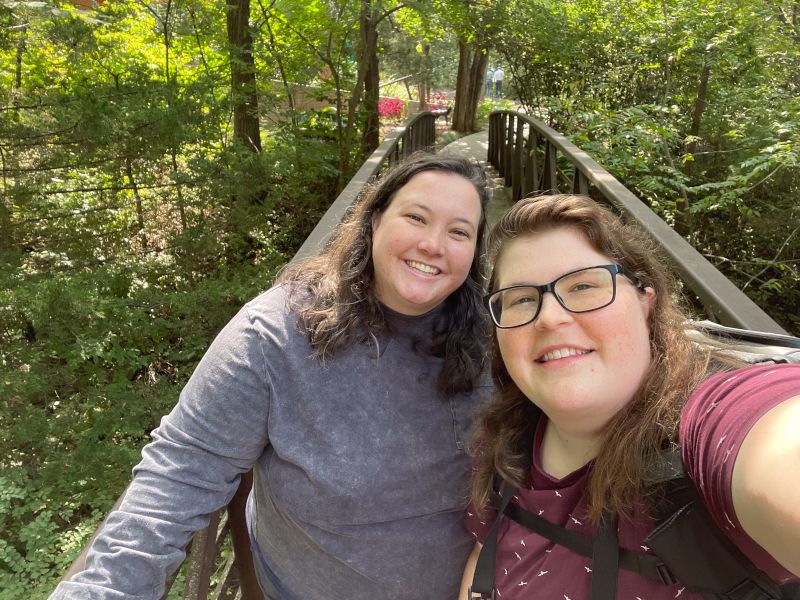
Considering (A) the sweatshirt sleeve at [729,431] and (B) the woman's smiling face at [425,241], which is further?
(B) the woman's smiling face at [425,241]

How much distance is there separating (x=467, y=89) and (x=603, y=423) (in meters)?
16.5

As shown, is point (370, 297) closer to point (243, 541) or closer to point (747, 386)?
point (243, 541)

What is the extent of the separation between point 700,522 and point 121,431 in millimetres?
4354

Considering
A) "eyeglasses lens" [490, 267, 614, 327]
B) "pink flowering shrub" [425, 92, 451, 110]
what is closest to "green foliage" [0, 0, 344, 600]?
"eyeglasses lens" [490, 267, 614, 327]

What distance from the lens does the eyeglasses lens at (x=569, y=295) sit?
1005 millimetres

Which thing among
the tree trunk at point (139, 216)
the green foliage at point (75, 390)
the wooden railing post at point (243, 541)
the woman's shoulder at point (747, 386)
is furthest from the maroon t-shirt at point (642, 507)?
the tree trunk at point (139, 216)

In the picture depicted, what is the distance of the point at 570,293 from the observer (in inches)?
40.4

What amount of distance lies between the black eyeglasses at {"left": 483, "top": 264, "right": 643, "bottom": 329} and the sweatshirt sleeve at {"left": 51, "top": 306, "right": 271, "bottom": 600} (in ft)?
1.96

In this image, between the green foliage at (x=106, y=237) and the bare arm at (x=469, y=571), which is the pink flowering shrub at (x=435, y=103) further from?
the bare arm at (x=469, y=571)

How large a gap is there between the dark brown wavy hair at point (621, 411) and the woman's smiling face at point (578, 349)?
2 centimetres

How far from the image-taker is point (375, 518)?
136 centimetres

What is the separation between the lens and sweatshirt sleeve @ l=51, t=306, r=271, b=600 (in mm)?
1181

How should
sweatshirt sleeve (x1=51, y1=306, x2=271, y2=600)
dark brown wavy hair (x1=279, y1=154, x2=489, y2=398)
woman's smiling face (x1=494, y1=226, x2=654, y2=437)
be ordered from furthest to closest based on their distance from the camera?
dark brown wavy hair (x1=279, y1=154, x2=489, y2=398)
sweatshirt sleeve (x1=51, y1=306, x2=271, y2=600)
woman's smiling face (x1=494, y1=226, x2=654, y2=437)

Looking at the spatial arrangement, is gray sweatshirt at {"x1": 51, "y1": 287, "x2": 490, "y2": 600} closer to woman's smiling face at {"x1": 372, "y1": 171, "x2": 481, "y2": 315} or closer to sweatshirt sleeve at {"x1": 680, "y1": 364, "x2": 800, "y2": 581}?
woman's smiling face at {"x1": 372, "y1": 171, "x2": 481, "y2": 315}
